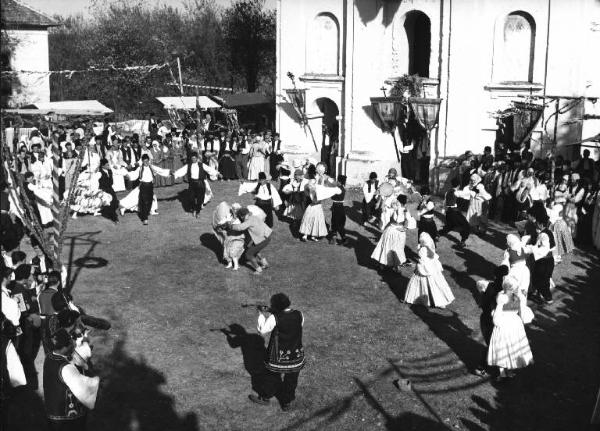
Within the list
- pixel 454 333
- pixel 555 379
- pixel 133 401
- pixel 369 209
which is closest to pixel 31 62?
pixel 369 209

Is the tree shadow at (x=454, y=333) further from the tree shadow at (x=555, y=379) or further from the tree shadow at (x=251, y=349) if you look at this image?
the tree shadow at (x=251, y=349)

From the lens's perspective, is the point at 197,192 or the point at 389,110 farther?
the point at 389,110

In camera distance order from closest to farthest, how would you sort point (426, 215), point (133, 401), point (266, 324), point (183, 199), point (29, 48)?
point (266, 324), point (133, 401), point (426, 215), point (183, 199), point (29, 48)

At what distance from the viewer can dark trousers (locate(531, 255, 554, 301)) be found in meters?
13.7

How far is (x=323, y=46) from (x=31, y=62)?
802 inches

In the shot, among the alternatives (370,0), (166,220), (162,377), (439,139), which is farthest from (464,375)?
(370,0)

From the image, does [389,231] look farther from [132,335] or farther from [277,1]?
[277,1]

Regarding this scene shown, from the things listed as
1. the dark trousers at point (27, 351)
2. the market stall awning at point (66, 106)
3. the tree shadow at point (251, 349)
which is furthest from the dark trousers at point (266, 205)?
the market stall awning at point (66, 106)

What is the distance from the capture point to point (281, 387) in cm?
990

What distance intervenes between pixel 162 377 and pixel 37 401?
167 centimetres

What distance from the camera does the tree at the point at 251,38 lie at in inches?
1569

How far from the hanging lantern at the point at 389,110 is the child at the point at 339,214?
6.45 meters

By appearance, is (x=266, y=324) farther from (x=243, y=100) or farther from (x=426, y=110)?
(x=243, y=100)

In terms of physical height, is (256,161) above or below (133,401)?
above
